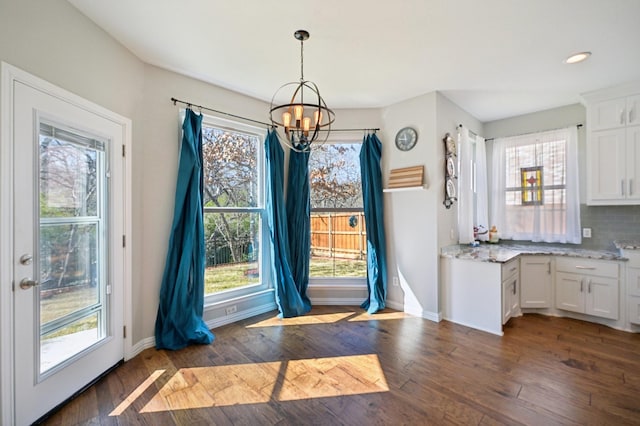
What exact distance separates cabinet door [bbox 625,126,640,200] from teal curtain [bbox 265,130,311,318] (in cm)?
392

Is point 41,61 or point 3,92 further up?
point 41,61

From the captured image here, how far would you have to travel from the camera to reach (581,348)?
2.71 meters

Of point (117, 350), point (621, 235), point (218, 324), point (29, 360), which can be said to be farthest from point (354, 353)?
point (621, 235)

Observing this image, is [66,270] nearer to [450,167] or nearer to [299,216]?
[299,216]

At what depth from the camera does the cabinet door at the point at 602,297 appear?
3.12 metres

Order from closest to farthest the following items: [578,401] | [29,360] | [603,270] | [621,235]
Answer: [29,360], [578,401], [603,270], [621,235]

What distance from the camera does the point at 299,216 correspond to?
3785 mm

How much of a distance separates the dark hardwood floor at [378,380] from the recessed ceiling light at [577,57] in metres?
2.71

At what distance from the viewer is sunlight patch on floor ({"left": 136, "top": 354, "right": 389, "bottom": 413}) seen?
2.00 meters

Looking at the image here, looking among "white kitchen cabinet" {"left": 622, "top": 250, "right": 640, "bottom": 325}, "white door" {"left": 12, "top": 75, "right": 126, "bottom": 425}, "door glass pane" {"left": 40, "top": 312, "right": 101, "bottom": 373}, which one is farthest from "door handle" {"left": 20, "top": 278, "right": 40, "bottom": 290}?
"white kitchen cabinet" {"left": 622, "top": 250, "right": 640, "bottom": 325}

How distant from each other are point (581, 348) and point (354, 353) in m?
2.19

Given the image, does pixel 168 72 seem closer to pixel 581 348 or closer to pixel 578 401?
pixel 578 401

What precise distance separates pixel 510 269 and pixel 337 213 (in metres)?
2.19

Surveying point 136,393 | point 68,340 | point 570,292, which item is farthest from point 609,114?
point 68,340
